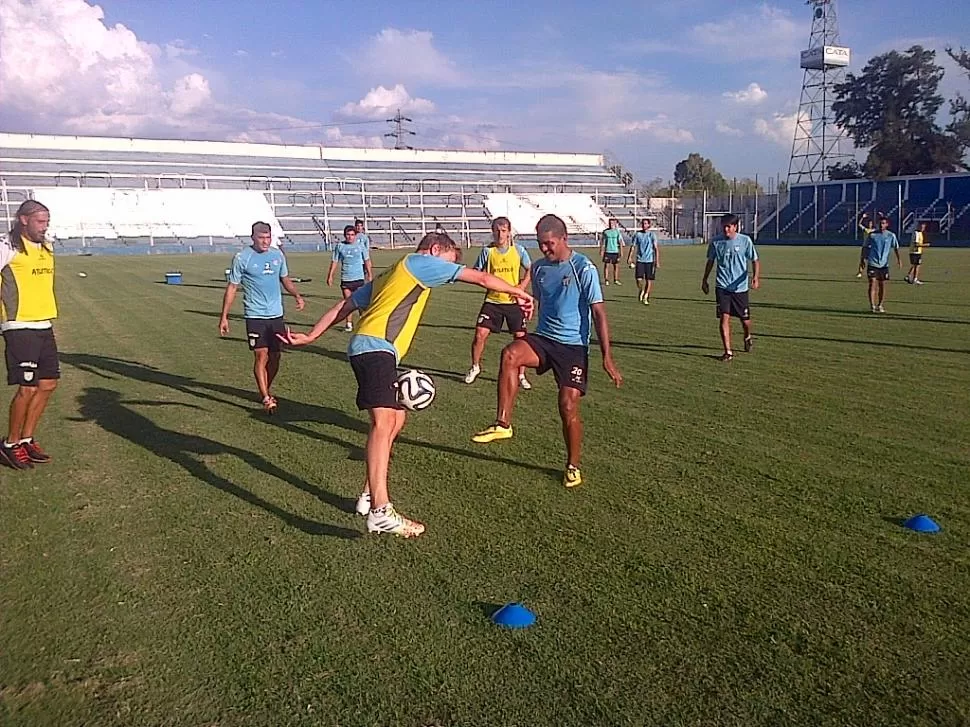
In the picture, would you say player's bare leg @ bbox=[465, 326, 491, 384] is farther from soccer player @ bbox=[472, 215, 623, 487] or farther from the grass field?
soccer player @ bbox=[472, 215, 623, 487]

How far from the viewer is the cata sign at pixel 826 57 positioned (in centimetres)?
7269

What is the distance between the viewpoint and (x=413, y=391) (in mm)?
5004

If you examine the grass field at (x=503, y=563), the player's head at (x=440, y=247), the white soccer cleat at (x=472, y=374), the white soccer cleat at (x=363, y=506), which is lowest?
the grass field at (x=503, y=563)

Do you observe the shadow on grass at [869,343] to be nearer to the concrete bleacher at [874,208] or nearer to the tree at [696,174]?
the concrete bleacher at [874,208]

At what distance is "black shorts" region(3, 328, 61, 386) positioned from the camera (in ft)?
20.9

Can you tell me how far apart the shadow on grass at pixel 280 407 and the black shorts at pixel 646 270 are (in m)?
11.2

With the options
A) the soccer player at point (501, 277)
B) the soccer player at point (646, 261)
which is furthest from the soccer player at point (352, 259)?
the soccer player at point (646, 261)

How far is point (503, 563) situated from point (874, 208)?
61285mm

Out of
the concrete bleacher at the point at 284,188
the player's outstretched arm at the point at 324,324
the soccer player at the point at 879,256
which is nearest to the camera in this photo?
the player's outstretched arm at the point at 324,324

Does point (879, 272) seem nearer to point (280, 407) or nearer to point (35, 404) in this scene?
point (280, 407)

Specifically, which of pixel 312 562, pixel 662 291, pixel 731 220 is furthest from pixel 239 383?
pixel 662 291

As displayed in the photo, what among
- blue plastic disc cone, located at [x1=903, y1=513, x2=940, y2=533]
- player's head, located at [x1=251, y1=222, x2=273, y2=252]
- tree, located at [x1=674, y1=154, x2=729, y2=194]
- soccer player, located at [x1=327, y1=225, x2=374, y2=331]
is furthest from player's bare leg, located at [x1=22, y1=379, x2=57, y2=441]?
tree, located at [x1=674, y1=154, x2=729, y2=194]

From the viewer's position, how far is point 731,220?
1117cm

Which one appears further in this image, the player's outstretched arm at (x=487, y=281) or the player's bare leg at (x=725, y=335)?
the player's bare leg at (x=725, y=335)
